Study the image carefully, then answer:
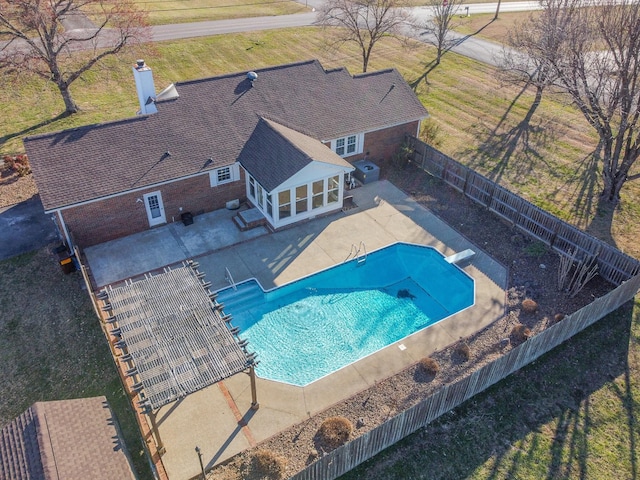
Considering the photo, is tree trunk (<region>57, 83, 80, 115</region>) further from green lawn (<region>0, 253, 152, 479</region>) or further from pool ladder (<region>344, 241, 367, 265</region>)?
pool ladder (<region>344, 241, 367, 265</region>)

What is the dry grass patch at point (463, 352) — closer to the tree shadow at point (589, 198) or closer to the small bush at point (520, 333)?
the small bush at point (520, 333)

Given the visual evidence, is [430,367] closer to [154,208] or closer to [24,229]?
[154,208]

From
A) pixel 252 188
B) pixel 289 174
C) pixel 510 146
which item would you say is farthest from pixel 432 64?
pixel 289 174

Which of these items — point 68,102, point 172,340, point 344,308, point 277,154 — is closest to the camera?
point 172,340

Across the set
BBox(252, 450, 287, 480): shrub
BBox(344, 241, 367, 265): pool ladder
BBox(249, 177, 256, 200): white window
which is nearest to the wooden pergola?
BBox(252, 450, 287, 480): shrub

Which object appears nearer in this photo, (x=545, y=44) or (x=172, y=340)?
(x=172, y=340)

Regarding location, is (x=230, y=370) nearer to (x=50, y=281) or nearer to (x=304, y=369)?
(x=304, y=369)
